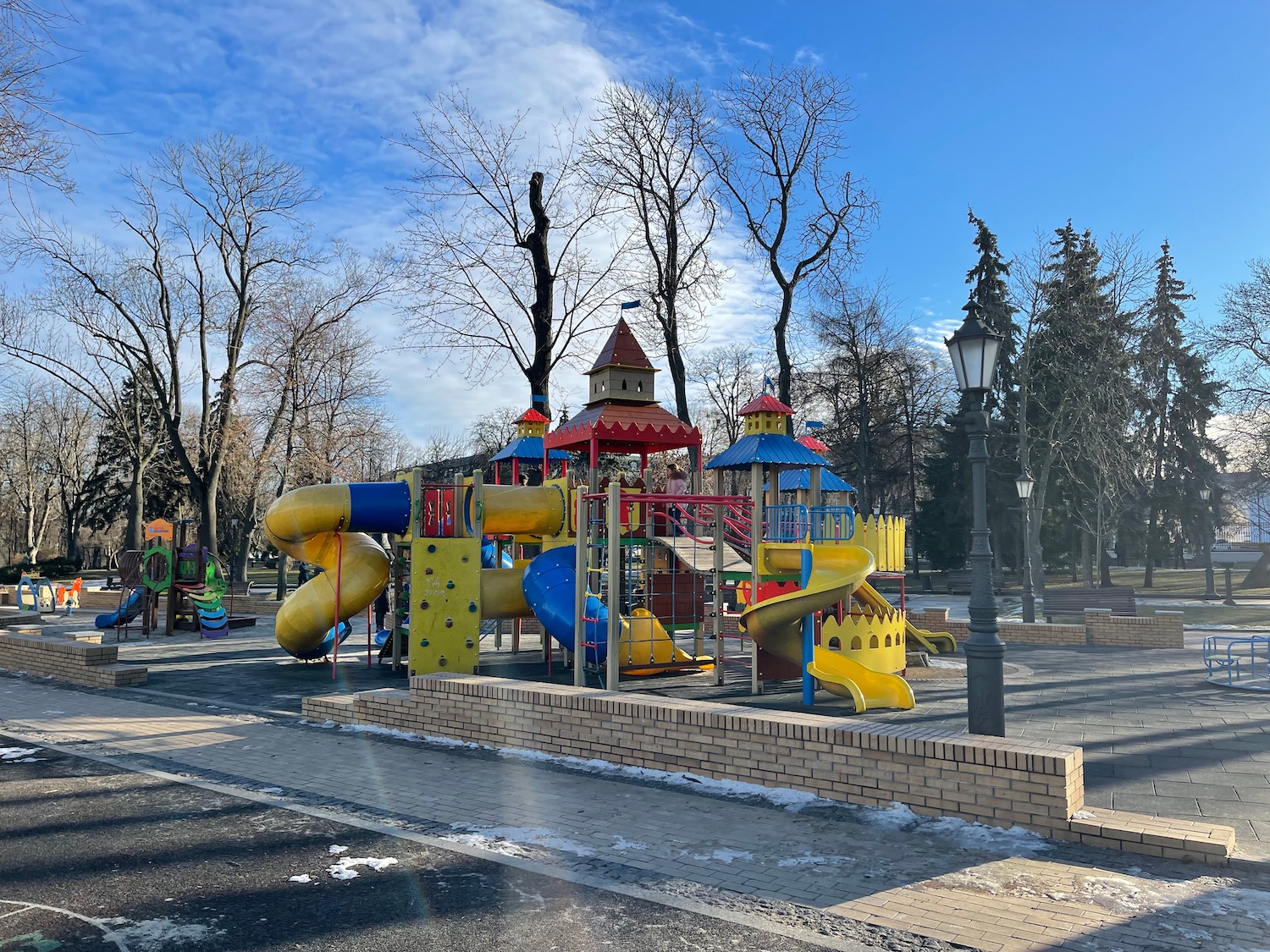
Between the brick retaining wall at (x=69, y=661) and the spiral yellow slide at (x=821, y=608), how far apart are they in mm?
9169

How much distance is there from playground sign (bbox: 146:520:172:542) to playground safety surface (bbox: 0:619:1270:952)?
10077 mm

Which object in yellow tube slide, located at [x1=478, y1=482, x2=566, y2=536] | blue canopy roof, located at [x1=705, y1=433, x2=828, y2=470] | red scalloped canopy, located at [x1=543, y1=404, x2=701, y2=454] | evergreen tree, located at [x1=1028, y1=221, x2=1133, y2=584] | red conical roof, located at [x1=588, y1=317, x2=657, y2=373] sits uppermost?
evergreen tree, located at [x1=1028, y1=221, x2=1133, y2=584]

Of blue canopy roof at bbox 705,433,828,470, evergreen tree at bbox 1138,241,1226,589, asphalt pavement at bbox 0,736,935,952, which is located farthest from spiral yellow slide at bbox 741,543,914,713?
evergreen tree at bbox 1138,241,1226,589

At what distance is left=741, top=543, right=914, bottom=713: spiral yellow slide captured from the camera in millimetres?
10539

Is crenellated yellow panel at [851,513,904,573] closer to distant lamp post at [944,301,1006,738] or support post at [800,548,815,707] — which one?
support post at [800,548,815,707]

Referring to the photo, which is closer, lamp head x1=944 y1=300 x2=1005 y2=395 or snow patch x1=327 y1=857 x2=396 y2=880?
snow patch x1=327 y1=857 x2=396 y2=880

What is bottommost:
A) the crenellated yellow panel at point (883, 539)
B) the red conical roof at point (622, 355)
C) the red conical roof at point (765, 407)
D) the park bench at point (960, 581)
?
the park bench at point (960, 581)

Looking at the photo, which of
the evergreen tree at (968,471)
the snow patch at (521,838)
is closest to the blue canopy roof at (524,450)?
the snow patch at (521,838)

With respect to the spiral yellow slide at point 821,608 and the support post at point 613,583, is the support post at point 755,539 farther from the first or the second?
the support post at point 613,583

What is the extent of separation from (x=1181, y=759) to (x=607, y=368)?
8415mm

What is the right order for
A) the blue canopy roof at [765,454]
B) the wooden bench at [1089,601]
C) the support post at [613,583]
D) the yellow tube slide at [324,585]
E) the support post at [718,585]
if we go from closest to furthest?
the support post at [613,583] → the blue canopy roof at [765,454] → the support post at [718,585] → the yellow tube slide at [324,585] → the wooden bench at [1089,601]

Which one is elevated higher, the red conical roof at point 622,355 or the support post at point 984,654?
the red conical roof at point 622,355

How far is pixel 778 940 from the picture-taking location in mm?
4301

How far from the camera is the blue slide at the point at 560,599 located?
12.4 m
